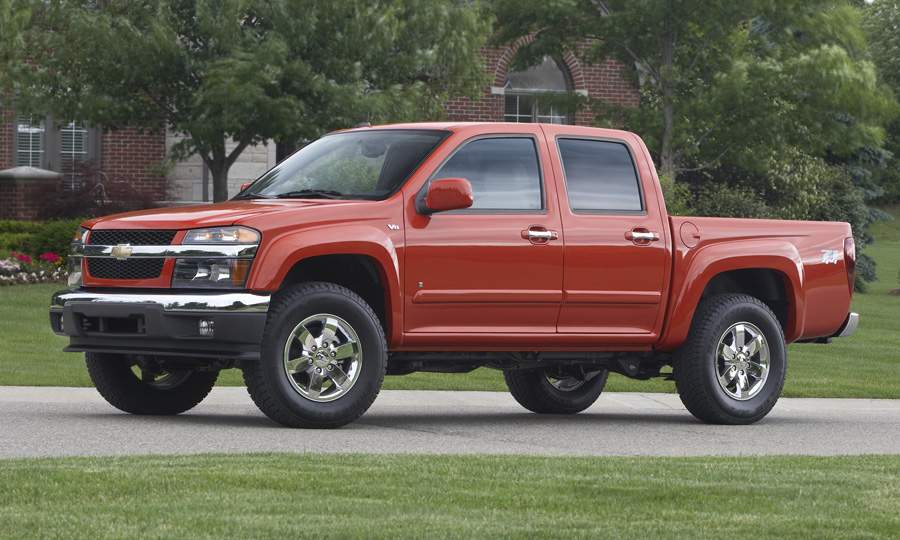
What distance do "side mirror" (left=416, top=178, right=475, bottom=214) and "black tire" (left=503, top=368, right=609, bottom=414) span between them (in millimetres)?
2796

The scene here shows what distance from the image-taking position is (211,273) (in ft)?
36.4

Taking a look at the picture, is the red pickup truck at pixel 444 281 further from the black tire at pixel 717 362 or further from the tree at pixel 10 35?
the tree at pixel 10 35

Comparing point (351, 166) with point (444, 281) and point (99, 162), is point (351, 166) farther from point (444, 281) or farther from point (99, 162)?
point (99, 162)

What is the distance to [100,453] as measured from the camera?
986 centimetres

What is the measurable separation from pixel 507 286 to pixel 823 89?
65.7 feet

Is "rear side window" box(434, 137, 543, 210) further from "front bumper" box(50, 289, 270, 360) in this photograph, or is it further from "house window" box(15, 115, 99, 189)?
"house window" box(15, 115, 99, 189)

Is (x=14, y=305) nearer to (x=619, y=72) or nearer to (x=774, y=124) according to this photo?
(x=774, y=124)

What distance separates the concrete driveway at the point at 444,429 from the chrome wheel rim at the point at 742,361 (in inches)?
11.9

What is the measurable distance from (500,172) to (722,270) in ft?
6.25

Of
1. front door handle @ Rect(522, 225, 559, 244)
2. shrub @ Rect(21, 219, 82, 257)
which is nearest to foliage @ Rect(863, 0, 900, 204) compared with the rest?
shrub @ Rect(21, 219, 82, 257)

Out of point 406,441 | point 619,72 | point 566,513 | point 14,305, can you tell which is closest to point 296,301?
point 406,441

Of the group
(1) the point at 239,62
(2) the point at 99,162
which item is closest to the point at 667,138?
(1) the point at 239,62

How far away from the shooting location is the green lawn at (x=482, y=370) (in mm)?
16422

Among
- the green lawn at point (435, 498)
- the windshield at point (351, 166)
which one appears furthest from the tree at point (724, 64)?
the green lawn at point (435, 498)
